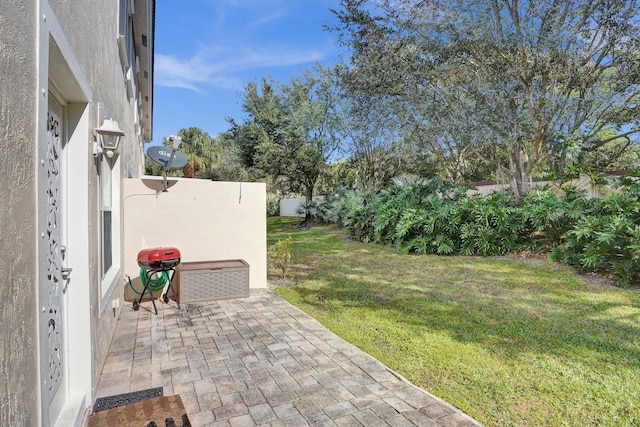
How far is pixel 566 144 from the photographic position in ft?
37.2

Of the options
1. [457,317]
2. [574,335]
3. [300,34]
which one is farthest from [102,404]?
[300,34]

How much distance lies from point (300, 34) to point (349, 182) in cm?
1057

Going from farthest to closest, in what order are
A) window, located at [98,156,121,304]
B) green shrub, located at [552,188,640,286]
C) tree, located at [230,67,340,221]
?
tree, located at [230,67,340,221], green shrub, located at [552,188,640,286], window, located at [98,156,121,304]

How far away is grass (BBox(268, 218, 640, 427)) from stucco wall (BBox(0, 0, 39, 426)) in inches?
115

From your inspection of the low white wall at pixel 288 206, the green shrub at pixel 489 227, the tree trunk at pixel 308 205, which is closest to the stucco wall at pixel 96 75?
the green shrub at pixel 489 227

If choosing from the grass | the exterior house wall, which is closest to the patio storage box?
the grass

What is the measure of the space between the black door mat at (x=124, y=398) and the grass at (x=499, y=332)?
2222 millimetres

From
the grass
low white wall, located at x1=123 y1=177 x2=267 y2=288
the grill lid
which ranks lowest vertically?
the grass

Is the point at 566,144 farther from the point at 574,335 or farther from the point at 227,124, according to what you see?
the point at 227,124

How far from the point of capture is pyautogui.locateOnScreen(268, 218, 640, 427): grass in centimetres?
311

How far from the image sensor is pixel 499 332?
15.6 feet

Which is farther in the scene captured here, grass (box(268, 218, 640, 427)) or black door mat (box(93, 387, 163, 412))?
grass (box(268, 218, 640, 427))

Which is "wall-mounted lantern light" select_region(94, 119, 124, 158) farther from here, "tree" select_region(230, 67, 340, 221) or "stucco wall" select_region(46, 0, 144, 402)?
"tree" select_region(230, 67, 340, 221)

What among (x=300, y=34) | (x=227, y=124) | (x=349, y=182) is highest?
(x=300, y=34)
